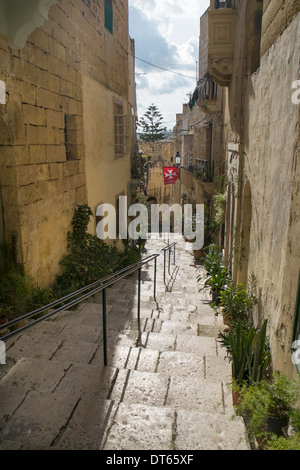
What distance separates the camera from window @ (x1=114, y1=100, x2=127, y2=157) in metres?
10.1

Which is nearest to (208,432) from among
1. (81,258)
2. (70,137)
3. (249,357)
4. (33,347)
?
(249,357)

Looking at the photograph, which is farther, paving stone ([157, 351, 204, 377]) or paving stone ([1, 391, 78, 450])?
paving stone ([157, 351, 204, 377])

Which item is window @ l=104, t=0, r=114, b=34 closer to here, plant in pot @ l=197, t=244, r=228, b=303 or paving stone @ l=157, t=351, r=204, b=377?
plant in pot @ l=197, t=244, r=228, b=303

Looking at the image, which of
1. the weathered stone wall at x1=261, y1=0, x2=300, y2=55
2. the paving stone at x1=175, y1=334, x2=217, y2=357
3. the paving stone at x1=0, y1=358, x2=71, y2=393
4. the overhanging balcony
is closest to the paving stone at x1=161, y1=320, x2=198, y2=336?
the paving stone at x1=175, y1=334, x2=217, y2=357

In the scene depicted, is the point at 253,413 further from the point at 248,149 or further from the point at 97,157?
the point at 97,157

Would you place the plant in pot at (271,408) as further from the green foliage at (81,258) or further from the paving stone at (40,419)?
the green foliage at (81,258)

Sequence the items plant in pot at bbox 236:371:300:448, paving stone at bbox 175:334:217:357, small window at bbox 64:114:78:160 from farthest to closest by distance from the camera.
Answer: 1. small window at bbox 64:114:78:160
2. paving stone at bbox 175:334:217:357
3. plant in pot at bbox 236:371:300:448

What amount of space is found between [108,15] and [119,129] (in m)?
2.83

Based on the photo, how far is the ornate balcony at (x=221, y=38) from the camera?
7062 mm

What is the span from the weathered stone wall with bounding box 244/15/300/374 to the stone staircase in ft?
2.47

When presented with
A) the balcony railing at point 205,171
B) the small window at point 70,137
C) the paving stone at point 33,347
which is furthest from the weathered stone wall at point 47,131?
the balcony railing at point 205,171

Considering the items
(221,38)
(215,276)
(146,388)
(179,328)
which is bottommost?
(179,328)

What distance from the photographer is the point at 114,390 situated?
292 centimetres

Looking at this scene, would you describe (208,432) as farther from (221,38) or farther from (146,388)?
(221,38)
